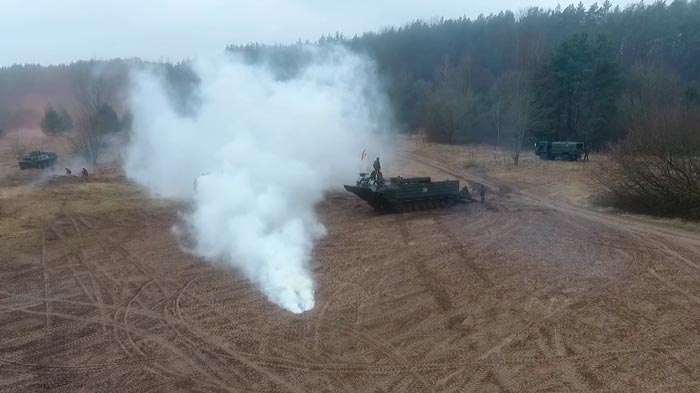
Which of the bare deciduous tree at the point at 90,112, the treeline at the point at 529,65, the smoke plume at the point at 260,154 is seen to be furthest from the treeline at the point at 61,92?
the treeline at the point at 529,65

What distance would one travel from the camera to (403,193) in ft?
73.5

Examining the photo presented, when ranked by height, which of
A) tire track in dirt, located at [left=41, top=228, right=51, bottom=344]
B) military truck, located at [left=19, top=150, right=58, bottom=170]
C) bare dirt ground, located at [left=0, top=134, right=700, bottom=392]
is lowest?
tire track in dirt, located at [left=41, top=228, right=51, bottom=344]

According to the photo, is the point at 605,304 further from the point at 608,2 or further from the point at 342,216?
the point at 608,2

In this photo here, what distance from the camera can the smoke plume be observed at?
49.8ft

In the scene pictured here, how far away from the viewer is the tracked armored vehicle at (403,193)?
72.3ft

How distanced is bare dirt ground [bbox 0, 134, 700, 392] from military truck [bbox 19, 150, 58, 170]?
56.4ft

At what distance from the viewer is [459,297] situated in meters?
12.9

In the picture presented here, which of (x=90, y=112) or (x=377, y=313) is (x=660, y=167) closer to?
(x=377, y=313)

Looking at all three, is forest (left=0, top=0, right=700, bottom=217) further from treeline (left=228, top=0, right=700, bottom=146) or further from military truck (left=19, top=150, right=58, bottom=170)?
military truck (left=19, top=150, right=58, bottom=170)

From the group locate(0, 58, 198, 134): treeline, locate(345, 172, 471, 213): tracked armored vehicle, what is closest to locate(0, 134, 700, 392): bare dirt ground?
locate(345, 172, 471, 213): tracked armored vehicle

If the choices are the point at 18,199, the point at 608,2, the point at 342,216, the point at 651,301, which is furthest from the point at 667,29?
the point at 18,199

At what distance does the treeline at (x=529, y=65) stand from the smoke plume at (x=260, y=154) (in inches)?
159

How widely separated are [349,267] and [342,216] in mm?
7235

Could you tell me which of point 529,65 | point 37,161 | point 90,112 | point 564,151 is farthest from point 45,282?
point 529,65
